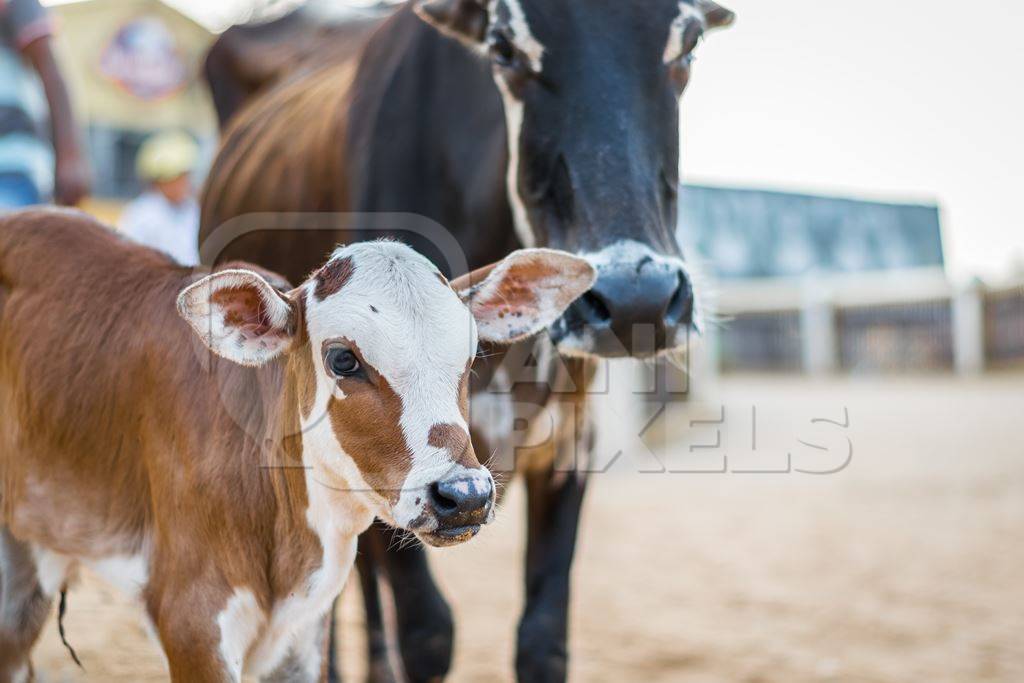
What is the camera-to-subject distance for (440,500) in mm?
2006

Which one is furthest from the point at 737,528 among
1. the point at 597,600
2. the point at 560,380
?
the point at 560,380

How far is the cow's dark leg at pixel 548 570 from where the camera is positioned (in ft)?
10.7

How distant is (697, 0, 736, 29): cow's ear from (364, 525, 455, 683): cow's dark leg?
71.5 inches

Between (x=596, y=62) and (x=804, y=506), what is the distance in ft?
17.6

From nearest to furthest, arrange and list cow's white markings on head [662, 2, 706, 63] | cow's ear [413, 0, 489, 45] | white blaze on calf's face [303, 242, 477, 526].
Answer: white blaze on calf's face [303, 242, 477, 526] → cow's white markings on head [662, 2, 706, 63] → cow's ear [413, 0, 489, 45]

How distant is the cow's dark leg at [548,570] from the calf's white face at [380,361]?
3.98 ft

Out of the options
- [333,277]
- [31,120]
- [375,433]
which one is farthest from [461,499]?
[31,120]

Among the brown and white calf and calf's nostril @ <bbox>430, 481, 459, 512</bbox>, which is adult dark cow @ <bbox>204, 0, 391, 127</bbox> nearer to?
the brown and white calf

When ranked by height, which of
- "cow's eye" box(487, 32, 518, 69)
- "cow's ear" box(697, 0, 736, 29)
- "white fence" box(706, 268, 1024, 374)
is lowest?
"cow's eye" box(487, 32, 518, 69)

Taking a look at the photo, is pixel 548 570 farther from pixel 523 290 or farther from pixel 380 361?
pixel 380 361

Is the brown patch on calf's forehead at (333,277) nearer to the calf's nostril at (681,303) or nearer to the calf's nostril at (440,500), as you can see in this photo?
the calf's nostril at (440,500)

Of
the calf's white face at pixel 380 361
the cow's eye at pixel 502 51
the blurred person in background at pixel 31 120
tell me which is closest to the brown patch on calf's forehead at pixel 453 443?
the calf's white face at pixel 380 361

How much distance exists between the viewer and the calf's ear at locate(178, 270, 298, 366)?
6.97ft

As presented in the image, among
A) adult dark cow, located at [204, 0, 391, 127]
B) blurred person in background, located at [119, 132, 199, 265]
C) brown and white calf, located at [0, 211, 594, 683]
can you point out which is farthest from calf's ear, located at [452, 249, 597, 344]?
blurred person in background, located at [119, 132, 199, 265]
